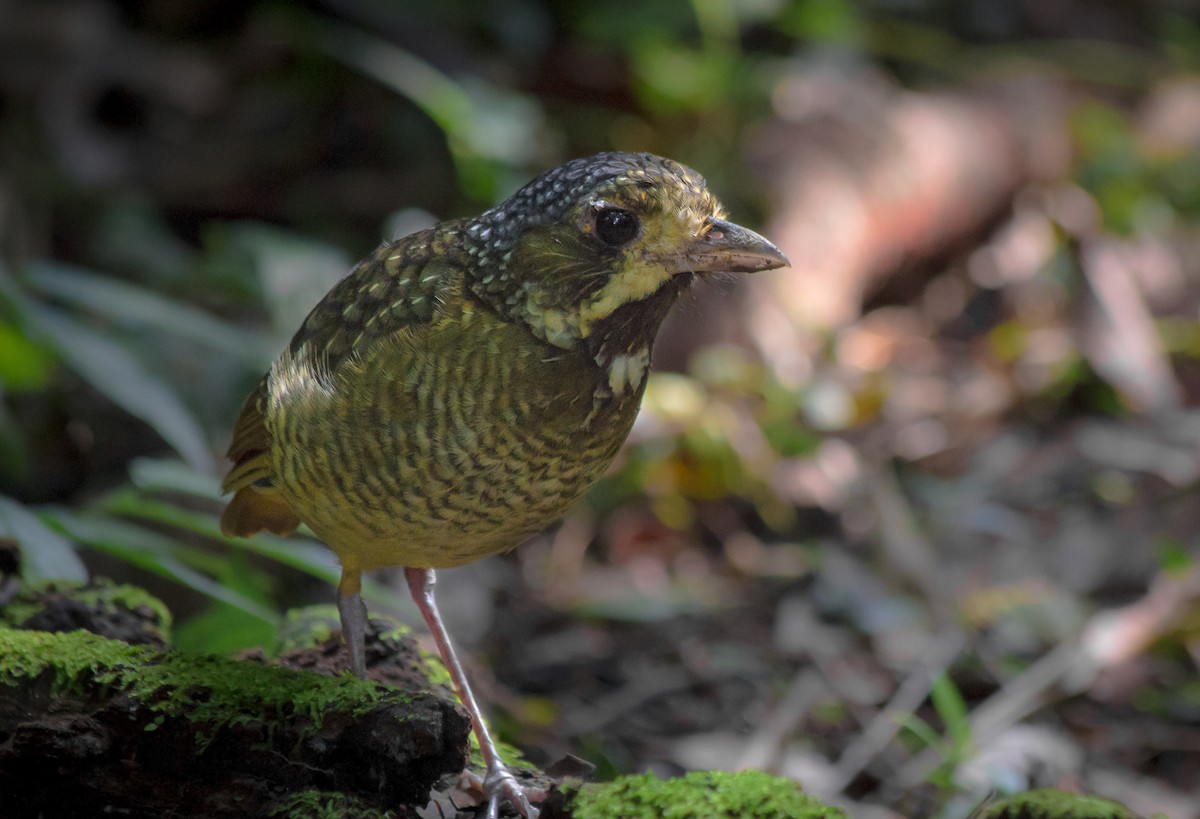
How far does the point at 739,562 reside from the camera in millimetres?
4996

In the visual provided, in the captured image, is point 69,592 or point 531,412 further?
point 69,592

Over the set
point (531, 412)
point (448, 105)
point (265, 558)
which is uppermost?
point (448, 105)

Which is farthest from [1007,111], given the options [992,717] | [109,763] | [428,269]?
[109,763]

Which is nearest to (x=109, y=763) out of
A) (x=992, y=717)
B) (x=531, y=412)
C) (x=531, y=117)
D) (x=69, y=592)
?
(x=69, y=592)

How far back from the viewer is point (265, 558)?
425cm

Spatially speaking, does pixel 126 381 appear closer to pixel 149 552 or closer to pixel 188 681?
pixel 149 552

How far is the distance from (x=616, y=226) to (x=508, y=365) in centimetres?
30

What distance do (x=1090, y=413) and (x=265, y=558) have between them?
3.60 metres

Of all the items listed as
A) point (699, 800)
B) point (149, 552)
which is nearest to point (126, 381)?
point (149, 552)

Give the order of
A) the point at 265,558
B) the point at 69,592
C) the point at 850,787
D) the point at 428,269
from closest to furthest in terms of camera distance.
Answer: the point at 428,269 → the point at 69,592 → the point at 850,787 → the point at 265,558

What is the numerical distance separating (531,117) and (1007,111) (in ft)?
10.9

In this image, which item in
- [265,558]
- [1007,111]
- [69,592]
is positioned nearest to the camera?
[69,592]

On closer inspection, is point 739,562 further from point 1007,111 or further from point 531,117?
point 1007,111

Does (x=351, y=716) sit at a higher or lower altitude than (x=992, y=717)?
higher
